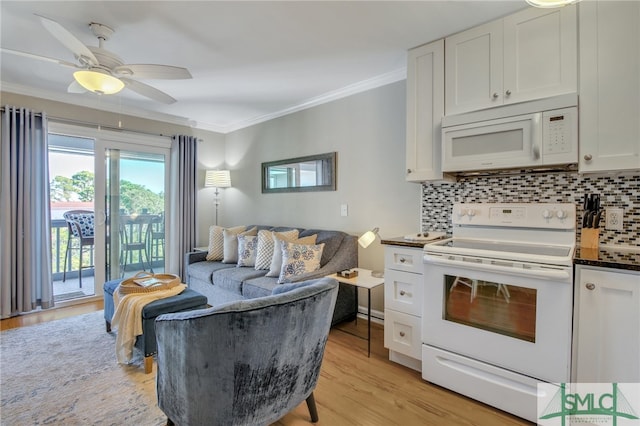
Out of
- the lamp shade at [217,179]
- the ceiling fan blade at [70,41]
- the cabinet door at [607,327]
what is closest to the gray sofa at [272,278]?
the lamp shade at [217,179]

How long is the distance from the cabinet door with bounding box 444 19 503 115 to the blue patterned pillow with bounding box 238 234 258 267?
239 cm

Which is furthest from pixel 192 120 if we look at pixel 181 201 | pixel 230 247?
pixel 230 247

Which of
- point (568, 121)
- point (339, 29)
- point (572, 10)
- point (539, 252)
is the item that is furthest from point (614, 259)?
point (339, 29)

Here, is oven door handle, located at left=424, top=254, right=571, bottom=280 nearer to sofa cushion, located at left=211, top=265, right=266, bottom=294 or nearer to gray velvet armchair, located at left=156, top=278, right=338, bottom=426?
gray velvet armchair, located at left=156, top=278, right=338, bottom=426

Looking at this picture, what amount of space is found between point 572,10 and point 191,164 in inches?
169

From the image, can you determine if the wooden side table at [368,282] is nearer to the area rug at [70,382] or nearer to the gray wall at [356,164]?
the gray wall at [356,164]

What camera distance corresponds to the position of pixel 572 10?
1.74m

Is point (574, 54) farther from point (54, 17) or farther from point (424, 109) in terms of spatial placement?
point (54, 17)

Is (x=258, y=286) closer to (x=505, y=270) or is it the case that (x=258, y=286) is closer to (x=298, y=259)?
(x=298, y=259)

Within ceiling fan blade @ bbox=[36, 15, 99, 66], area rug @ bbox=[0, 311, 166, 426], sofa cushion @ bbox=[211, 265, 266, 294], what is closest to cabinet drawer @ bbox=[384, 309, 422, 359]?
sofa cushion @ bbox=[211, 265, 266, 294]

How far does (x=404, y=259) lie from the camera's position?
2.22 meters

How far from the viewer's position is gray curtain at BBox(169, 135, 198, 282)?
4.32 m

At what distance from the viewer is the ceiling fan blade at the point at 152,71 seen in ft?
6.75

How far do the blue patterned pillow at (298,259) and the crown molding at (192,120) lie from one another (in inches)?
65.8
